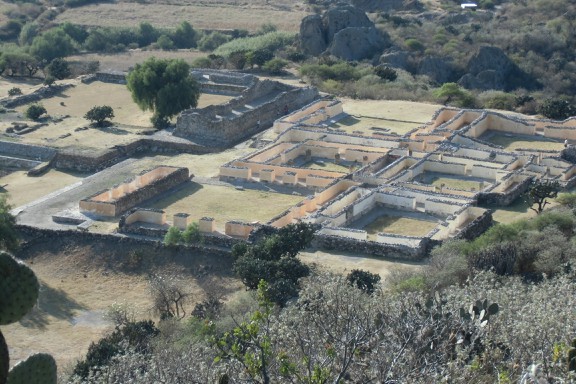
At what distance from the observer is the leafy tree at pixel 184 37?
62375mm

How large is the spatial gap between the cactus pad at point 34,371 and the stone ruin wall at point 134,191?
20.2 meters

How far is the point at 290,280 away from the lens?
24969 millimetres

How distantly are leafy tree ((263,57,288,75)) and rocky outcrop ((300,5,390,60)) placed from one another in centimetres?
563

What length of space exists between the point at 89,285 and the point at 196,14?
4747 cm

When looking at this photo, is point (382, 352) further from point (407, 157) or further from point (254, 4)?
point (254, 4)

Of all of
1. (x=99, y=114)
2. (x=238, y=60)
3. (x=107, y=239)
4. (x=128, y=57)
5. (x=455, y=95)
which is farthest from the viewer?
(x=128, y=57)

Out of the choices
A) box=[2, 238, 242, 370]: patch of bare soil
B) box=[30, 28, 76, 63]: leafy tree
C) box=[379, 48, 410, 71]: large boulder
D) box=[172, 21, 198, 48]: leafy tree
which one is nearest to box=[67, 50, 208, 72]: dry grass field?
box=[30, 28, 76, 63]: leafy tree

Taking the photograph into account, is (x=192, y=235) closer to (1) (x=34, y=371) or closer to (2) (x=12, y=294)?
(1) (x=34, y=371)

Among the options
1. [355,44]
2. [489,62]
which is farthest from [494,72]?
[355,44]

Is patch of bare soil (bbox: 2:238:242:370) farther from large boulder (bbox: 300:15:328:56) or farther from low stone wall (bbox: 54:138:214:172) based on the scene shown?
large boulder (bbox: 300:15:328:56)

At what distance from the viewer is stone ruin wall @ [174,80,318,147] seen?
39062 mm

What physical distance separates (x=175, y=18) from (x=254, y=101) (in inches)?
1131

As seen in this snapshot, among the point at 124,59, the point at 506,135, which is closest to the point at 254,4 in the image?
the point at 124,59

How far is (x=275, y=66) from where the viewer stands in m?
49.0
